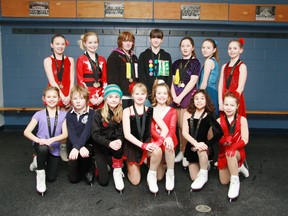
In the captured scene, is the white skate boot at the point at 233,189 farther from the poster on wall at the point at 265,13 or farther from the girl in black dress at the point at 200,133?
the poster on wall at the point at 265,13

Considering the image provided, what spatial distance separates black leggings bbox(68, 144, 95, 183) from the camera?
2.50m

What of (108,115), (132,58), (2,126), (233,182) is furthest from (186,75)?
(2,126)

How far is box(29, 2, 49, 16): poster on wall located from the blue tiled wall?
19 centimetres

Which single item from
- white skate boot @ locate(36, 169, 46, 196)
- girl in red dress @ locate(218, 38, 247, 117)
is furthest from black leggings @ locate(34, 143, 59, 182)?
girl in red dress @ locate(218, 38, 247, 117)

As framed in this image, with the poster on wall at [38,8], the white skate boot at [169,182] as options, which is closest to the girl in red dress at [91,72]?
the white skate boot at [169,182]

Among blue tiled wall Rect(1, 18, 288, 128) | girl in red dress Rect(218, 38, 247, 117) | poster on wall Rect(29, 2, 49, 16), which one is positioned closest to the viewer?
girl in red dress Rect(218, 38, 247, 117)

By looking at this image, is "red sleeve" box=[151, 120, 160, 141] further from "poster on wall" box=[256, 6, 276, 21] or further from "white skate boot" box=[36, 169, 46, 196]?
"poster on wall" box=[256, 6, 276, 21]

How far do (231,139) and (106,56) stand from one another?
9.51 ft

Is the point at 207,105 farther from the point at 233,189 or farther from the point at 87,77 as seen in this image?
the point at 87,77

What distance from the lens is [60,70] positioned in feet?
9.78

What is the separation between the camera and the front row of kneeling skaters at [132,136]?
2.45 m

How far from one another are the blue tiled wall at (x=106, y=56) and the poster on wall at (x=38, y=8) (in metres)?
0.19

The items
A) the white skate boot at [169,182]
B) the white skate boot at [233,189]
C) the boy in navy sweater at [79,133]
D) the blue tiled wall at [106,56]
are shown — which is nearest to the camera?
the white skate boot at [233,189]

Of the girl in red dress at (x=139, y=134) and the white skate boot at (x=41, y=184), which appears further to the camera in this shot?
the girl in red dress at (x=139, y=134)
